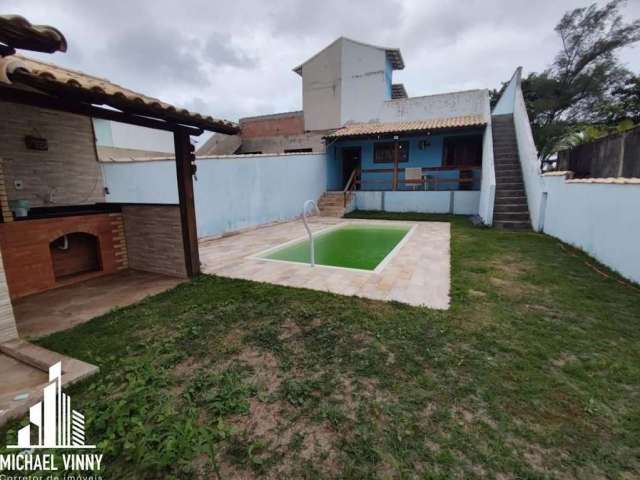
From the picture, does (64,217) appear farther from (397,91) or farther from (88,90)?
(397,91)

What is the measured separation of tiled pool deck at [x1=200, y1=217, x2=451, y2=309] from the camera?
4.12m

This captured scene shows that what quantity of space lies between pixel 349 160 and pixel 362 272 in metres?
12.4

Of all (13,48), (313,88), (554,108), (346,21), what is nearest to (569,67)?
(554,108)

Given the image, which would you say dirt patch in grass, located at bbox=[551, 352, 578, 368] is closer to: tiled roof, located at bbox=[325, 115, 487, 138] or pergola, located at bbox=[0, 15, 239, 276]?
pergola, located at bbox=[0, 15, 239, 276]

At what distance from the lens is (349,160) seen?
1642 cm

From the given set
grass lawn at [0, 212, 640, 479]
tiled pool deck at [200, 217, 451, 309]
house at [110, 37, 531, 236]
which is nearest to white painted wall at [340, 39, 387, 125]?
house at [110, 37, 531, 236]

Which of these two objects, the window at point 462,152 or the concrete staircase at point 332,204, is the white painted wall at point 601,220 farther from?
the concrete staircase at point 332,204

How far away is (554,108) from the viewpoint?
19.4 metres

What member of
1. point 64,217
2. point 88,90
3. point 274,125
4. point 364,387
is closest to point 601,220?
point 364,387

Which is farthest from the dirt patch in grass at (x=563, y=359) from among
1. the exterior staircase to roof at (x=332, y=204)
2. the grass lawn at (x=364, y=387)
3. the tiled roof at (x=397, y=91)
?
the tiled roof at (x=397, y=91)

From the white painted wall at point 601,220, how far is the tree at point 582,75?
13.4 metres

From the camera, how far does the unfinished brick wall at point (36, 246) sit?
3.94 meters

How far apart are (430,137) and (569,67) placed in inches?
577

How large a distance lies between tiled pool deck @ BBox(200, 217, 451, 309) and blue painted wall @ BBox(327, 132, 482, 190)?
723cm
